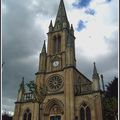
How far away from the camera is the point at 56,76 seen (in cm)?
4278

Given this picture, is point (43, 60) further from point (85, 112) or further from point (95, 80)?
point (85, 112)

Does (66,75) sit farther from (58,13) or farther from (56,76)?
(58,13)

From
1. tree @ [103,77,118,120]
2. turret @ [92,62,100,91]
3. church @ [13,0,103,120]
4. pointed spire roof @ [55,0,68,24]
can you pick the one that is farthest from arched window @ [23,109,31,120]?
pointed spire roof @ [55,0,68,24]

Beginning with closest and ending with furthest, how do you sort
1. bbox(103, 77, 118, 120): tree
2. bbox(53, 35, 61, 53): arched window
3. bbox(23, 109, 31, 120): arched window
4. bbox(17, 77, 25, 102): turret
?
bbox(103, 77, 118, 120): tree → bbox(23, 109, 31, 120): arched window → bbox(17, 77, 25, 102): turret → bbox(53, 35, 61, 53): arched window

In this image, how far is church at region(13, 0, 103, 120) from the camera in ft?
120

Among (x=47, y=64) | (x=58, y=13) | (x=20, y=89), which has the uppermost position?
(x=58, y=13)

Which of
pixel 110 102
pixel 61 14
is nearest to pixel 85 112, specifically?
pixel 110 102

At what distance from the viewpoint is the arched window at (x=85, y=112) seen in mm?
36106

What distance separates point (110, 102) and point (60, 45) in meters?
20.6

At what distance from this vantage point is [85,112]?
1433 inches

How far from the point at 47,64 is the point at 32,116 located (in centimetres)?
1198

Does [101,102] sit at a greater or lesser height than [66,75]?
lesser

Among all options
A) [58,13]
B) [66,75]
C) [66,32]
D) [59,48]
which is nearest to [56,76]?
[66,75]

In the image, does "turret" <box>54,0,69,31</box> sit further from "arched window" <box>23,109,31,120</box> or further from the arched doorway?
"arched window" <box>23,109,31,120</box>
